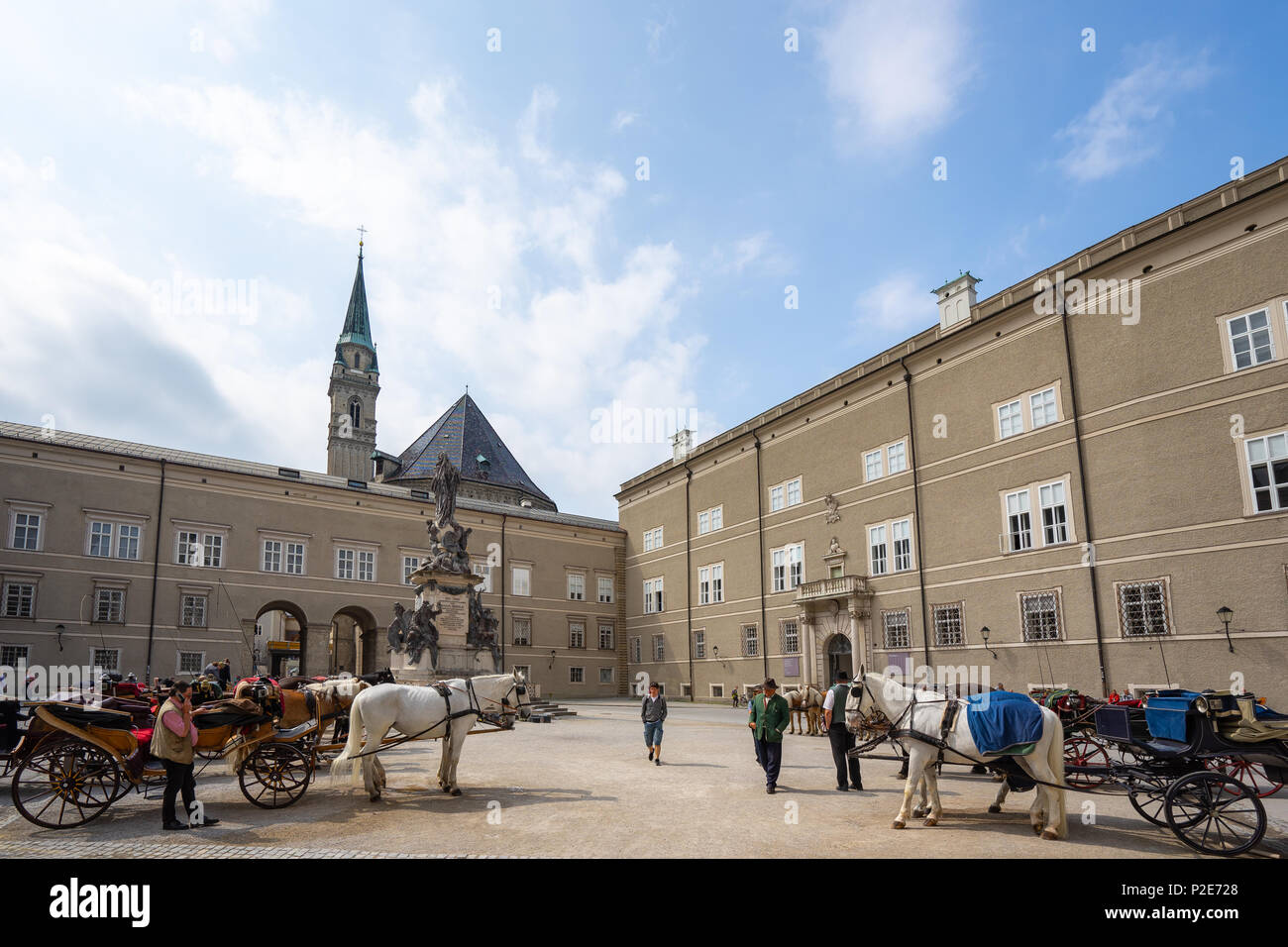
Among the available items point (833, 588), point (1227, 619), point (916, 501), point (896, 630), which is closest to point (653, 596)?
point (833, 588)

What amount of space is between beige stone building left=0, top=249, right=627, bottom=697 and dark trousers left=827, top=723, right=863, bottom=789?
81.2 feet

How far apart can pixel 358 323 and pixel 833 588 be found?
6136cm

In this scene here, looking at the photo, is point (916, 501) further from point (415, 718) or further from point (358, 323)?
point (358, 323)

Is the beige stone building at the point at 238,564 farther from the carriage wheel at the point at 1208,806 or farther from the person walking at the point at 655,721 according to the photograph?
the carriage wheel at the point at 1208,806

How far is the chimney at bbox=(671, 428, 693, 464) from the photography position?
44.1 m

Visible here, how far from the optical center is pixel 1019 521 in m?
25.5

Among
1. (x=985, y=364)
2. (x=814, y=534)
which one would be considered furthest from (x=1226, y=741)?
(x=814, y=534)

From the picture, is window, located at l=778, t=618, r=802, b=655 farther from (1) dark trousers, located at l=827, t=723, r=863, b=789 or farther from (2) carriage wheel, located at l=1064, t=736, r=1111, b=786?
(1) dark trousers, located at l=827, t=723, r=863, b=789

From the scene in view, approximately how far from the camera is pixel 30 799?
10250 mm

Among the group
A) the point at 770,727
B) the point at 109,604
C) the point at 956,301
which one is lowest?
the point at 770,727

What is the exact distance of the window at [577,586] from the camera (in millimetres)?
46156

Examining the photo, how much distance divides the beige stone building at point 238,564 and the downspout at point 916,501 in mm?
22601

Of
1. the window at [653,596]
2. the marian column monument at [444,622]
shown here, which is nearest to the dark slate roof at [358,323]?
the window at [653,596]
